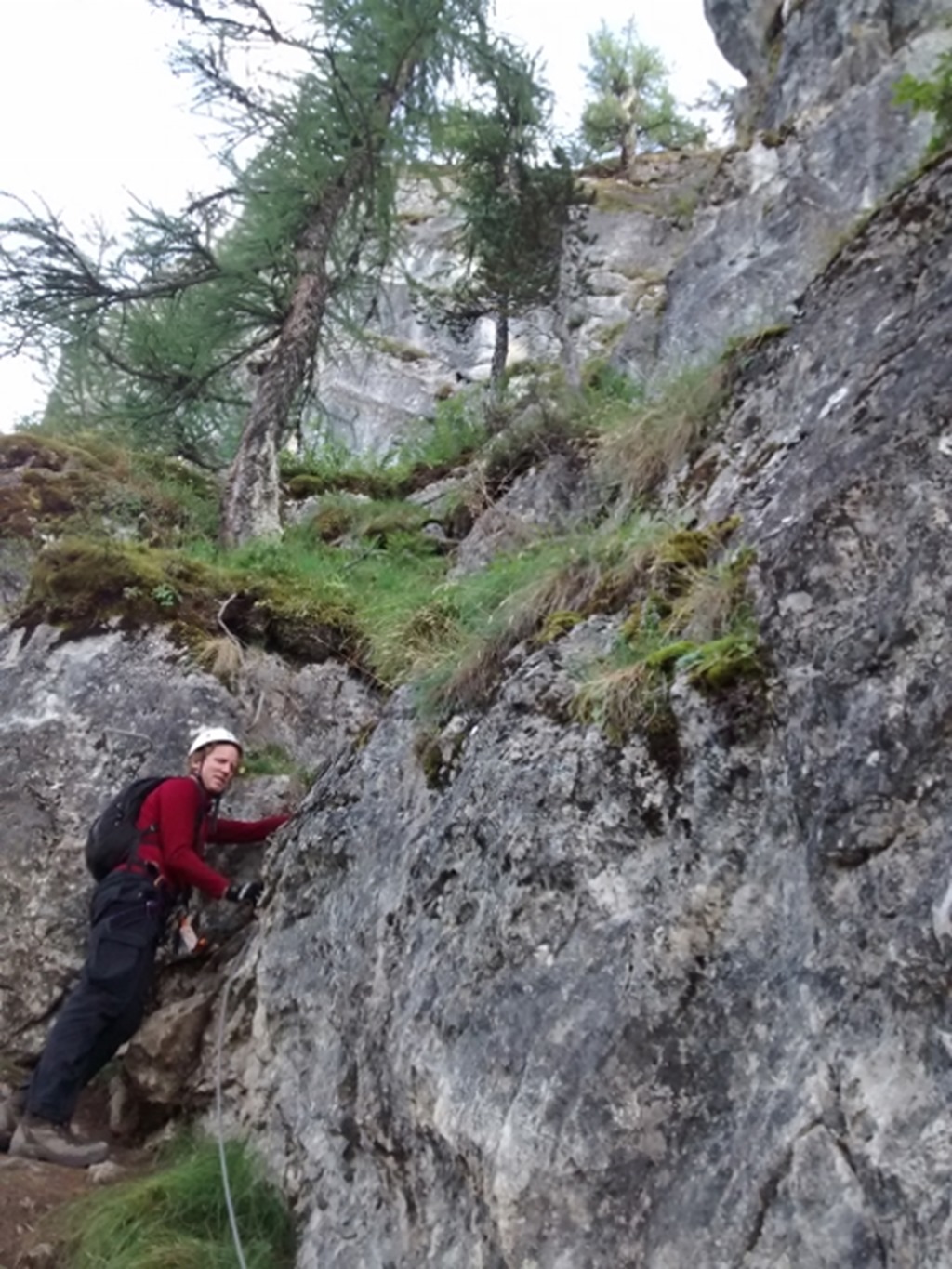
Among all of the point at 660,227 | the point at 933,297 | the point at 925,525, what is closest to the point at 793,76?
the point at 660,227

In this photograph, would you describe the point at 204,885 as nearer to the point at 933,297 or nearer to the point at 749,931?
the point at 749,931

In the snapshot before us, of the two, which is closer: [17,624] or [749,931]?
[749,931]

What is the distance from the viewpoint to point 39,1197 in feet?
15.5

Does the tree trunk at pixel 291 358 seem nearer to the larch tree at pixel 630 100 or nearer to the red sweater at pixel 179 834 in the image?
the red sweater at pixel 179 834

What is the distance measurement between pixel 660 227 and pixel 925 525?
26.4 metres

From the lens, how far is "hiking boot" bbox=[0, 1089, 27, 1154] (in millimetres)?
5285

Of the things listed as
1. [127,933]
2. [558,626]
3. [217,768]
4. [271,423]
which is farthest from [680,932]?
[271,423]

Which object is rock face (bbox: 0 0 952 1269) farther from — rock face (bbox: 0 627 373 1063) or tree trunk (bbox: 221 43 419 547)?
tree trunk (bbox: 221 43 419 547)

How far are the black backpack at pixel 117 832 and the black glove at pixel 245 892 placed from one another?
0.59 m

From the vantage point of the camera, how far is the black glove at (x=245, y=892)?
6.14 meters

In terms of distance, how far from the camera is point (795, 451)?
499 cm

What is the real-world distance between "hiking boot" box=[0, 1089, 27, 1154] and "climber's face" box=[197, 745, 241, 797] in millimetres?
1896

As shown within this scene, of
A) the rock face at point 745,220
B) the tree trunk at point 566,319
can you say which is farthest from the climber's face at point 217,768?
the tree trunk at point 566,319

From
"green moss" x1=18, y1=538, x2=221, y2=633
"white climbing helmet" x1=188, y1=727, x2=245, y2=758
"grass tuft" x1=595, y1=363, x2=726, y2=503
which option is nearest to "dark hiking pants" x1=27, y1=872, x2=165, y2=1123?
"white climbing helmet" x1=188, y1=727, x2=245, y2=758
